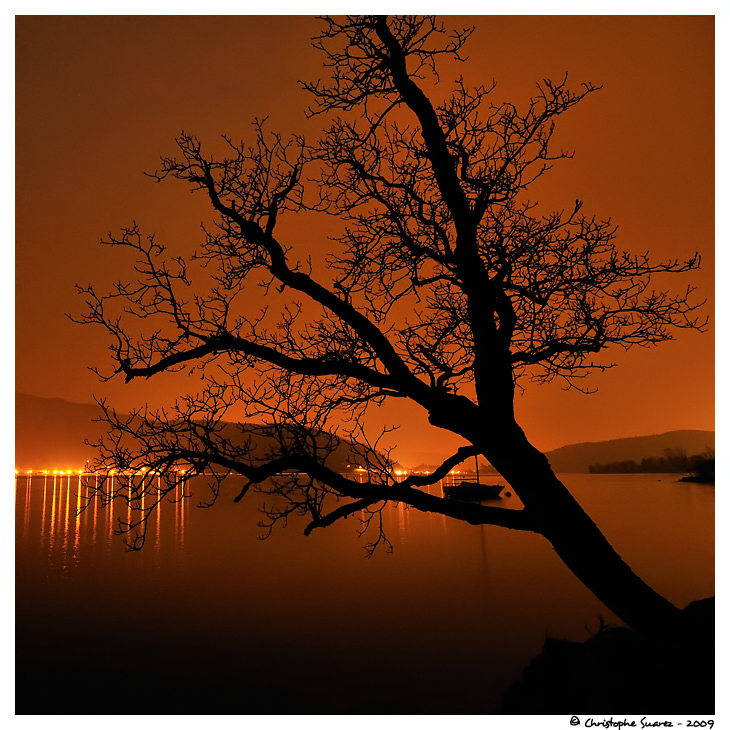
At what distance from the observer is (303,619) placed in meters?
18.2

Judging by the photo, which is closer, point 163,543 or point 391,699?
point 391,699

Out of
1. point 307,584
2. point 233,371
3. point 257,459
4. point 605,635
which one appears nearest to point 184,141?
point 233,371

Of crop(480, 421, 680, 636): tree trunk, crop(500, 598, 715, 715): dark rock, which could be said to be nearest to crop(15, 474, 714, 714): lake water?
crop(500, 598, 715, 715): dark rock

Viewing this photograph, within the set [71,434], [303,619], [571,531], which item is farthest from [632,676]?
[303,619]

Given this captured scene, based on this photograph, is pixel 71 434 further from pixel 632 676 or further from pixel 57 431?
pixel 632 676

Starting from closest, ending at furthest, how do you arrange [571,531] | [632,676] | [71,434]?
[571,531], [632,676], [71,434]

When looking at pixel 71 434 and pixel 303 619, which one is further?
pixel 303 619

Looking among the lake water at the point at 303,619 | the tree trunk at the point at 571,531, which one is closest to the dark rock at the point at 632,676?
the tree trunk at the point at 571,531

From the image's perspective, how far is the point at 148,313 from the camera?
3893 millimetres

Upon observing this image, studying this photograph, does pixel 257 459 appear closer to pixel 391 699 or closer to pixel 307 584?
pixel 391 699

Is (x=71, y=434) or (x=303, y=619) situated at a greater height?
(x=71, y=434)

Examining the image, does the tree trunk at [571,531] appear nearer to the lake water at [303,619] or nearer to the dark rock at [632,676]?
the dark rock at [632,676]

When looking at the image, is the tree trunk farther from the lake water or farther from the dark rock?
the lake water

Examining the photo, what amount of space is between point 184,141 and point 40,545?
38222mm
